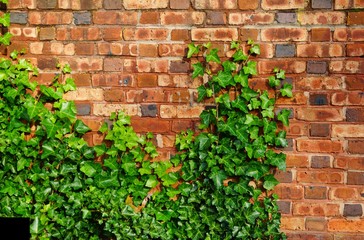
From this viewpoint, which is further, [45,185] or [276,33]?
[45,185]

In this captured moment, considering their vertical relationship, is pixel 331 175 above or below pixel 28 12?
below

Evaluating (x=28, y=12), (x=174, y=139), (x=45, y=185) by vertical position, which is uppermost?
(x=28, y=12)

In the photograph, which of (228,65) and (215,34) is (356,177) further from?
(215,34)

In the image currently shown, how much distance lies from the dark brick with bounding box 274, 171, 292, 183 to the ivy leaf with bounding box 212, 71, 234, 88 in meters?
0.65

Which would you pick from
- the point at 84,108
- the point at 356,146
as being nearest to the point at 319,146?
the point at 356,146

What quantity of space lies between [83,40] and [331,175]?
69.0 inches

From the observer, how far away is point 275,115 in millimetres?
2602

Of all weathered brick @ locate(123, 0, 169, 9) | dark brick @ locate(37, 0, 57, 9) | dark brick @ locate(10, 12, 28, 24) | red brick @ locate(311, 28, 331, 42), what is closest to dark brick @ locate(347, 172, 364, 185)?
red brick @ locate(311, 28, 331, 42)

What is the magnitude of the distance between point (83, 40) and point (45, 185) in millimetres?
955

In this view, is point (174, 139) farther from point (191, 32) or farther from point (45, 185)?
point (45, 185)

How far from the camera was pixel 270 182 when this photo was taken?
8.56 ft

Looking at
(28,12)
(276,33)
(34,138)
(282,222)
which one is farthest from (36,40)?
(282,222)

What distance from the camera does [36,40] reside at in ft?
8.63

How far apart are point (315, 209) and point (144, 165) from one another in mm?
1111
